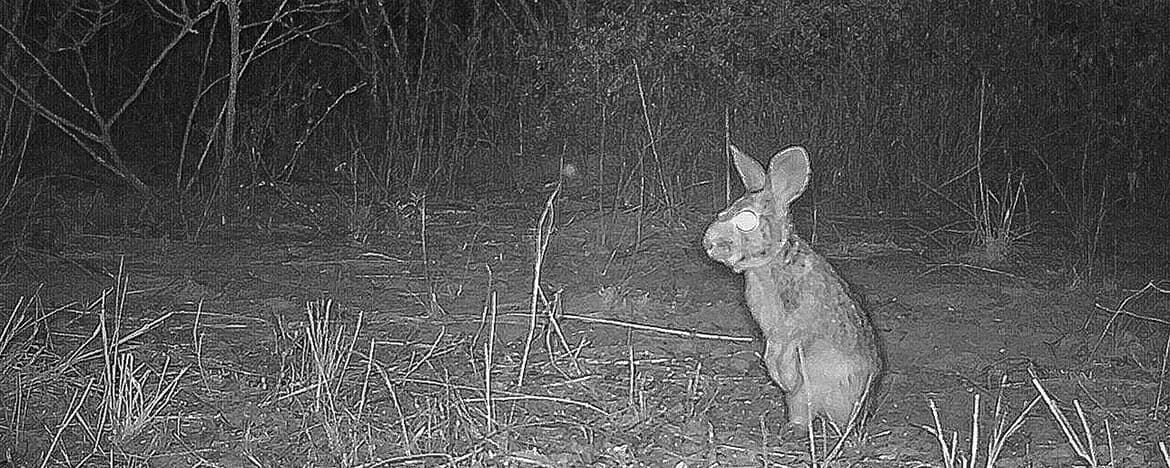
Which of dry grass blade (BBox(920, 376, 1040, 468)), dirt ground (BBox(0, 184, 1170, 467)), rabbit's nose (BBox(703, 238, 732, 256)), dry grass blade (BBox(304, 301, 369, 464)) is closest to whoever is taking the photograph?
dry grass blade (BBox(920, 376, 1040, 468))

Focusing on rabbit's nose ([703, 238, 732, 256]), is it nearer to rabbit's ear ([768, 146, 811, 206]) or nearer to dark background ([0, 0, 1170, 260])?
rabbit's ear ([768, 146, 811, 206])

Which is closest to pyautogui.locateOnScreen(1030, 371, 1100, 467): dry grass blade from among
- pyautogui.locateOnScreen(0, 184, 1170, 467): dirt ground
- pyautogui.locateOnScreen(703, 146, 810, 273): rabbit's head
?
pyautogui.locateOnScreen(0, 184, 1170, 467): dirt ground

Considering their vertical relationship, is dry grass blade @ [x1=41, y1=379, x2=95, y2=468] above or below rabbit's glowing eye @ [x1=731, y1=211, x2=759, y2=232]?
below

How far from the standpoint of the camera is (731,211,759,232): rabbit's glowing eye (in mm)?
3867

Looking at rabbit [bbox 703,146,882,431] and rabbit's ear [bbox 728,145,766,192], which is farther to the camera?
rabbit's ear [bbox 728,145,766,192]

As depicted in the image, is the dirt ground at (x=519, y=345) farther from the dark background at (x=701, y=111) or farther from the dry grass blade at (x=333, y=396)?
the dark background at (x=701, y=111)

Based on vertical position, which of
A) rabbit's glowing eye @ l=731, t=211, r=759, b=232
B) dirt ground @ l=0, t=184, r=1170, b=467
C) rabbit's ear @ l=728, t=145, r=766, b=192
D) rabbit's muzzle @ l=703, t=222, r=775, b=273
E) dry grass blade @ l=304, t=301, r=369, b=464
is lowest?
dirt ground @ l=0, t=184, r=1170, b=467

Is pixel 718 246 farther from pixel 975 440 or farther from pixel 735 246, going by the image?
pixel 975 440

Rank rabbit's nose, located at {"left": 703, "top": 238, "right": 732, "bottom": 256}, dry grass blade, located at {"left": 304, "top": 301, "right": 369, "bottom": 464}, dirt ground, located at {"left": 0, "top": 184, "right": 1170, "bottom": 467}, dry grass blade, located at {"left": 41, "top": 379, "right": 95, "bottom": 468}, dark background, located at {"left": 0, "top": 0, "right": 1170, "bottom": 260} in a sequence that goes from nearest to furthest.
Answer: dry grass blade, located at {"left": 41, "top": 379, "right": 95, "bottom": 468} → dry grass blade, located at {"left": 304, "top": 301, "right": 369, "bottom": 464} → dirt ground, located at {"left": 0, "top": 184, "right": 1170, "bottom": 467} → rabbit's nose, located at {"left": 703, "top": 238, "right": 732, "bottom": 256} → dark background, located at {"left": 0, "top": 0, "right": 1170, "bottom": 260}

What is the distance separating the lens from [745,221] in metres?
3.88

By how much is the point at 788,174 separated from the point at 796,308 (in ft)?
1.26

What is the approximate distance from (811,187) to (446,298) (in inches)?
129

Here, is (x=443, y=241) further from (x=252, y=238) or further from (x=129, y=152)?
(x=129, y=152)

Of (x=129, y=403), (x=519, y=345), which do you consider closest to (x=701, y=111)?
(x=519, y=345)
